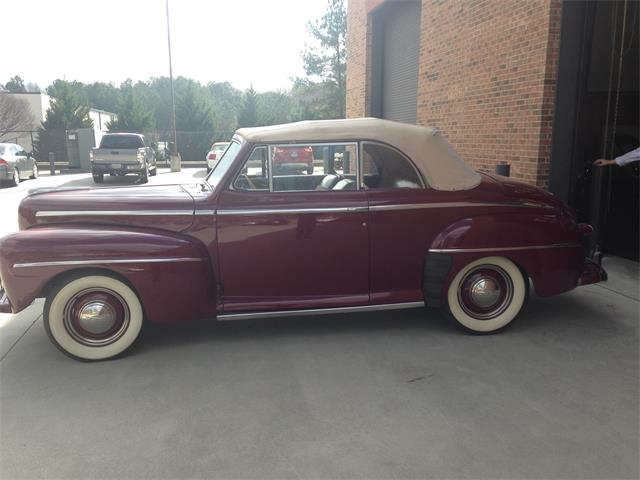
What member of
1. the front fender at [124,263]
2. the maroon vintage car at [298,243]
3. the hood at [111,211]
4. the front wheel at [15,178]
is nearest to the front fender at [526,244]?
the maroon vintage car at [298,243]

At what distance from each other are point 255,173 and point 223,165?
1.47 feet

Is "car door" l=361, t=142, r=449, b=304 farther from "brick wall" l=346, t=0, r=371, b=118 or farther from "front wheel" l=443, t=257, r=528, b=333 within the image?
"brick wall" l=346, t=0, r=371, b=118

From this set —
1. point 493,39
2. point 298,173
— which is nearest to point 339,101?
point 493,39

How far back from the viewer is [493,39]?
26.2ft

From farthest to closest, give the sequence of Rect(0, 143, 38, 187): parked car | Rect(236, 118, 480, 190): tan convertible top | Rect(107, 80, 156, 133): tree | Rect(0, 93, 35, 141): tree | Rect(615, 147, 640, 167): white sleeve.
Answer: Rect(107, 80, 156, 133): tree → Rect(0, 93, 35, 141): tree → Rect(0, 143, 38, 187): parked car → Rect(615, 147, 640, 167): white sleeve → Rect(236, 118, 480, 190): tan convertible top

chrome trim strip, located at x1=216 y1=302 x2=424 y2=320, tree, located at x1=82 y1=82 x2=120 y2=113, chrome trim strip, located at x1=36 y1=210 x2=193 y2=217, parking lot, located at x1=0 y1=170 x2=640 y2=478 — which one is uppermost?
tree, located at x1=82 y1=82 x2=120 y2=113

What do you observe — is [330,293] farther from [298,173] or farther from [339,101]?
[339,101]

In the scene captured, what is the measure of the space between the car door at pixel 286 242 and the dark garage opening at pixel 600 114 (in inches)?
160

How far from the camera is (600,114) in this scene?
727cm

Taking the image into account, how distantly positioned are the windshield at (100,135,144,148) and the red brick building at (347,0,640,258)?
13531mm

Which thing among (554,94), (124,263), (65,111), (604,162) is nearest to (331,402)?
(124,263)

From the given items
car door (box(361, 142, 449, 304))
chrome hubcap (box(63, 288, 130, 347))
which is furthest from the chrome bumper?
car door (box(361, 142, 449, 304))

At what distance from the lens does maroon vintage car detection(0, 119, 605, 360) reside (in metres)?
3.86

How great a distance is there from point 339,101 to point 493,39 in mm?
34432
